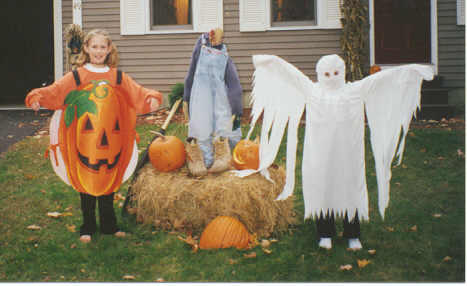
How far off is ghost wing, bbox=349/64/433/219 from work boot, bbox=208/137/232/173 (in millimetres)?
1225

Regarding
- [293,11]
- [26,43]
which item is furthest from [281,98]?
[26,43]

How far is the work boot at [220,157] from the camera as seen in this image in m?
3.80

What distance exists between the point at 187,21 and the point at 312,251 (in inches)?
268

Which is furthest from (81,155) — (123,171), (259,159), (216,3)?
(216,3)

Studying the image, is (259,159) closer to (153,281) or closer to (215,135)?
(215,135)

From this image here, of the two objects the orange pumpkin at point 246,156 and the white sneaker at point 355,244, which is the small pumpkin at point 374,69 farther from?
the white sneaker at point 355,244

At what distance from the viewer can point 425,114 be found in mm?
7801

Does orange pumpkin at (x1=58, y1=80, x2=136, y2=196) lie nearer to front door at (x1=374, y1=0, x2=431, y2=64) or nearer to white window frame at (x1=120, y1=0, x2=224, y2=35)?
white window frame at (x1=120, y1=0, x2=224, y2=35)

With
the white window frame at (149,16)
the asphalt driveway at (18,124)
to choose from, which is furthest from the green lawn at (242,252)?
the white window frame at (149,16)

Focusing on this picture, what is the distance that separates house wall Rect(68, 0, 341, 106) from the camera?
28.5 ft

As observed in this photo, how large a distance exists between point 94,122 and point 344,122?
187 centimetres

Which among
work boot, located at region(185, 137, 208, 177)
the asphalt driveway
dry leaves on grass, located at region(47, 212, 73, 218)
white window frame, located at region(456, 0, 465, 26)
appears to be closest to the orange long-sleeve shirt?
work boot, located at region(185, 137, 208, 177)

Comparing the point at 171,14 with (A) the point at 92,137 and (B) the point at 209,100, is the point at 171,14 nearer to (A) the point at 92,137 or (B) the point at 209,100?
(B) the point at 209,100

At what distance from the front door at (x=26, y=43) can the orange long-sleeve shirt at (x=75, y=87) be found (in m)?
11.5
